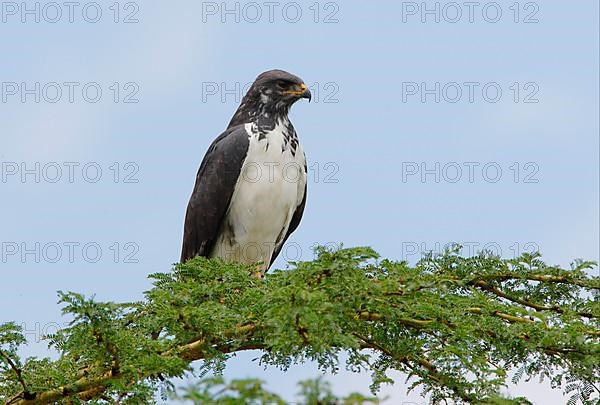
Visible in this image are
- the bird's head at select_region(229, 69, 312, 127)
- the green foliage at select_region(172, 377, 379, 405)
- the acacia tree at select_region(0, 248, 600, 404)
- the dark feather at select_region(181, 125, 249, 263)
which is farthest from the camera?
the bird's head at select_region(229, 69, 312, 127)

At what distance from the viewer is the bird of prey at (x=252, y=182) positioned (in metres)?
8.67

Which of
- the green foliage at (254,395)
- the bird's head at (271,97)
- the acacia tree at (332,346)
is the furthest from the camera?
the bird's head at (271,97)

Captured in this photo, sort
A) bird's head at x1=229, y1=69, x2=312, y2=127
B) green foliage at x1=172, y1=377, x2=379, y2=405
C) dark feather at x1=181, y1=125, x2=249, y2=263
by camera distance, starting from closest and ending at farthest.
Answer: green foliage at x1=172, y1=377, x2=379, y2=405 < dark feather at x1=181, y1=125, x2=249, y2=263 < bird's head at x1=229, y1=69, x2=312, y2=127

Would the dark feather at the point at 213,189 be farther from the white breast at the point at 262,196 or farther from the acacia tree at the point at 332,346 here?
the acacia tree at the point at 332,346

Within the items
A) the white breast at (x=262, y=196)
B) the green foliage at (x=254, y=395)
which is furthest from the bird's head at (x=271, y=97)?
the green foliage at (x=254, y=395)

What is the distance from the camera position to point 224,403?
10.1 ft

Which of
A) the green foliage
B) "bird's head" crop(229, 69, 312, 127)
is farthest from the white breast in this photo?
the green foliage

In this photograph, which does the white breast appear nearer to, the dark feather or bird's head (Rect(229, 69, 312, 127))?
the dark feather

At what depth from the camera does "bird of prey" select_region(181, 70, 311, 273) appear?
28.5 feet

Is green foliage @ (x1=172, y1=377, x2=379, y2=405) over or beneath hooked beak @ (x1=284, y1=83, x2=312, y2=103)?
beneath

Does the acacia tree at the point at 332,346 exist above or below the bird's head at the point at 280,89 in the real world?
below

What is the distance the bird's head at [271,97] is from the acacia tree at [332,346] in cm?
333

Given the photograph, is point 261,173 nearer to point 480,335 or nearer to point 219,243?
point 219,243

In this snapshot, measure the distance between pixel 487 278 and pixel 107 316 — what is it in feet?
8.85
